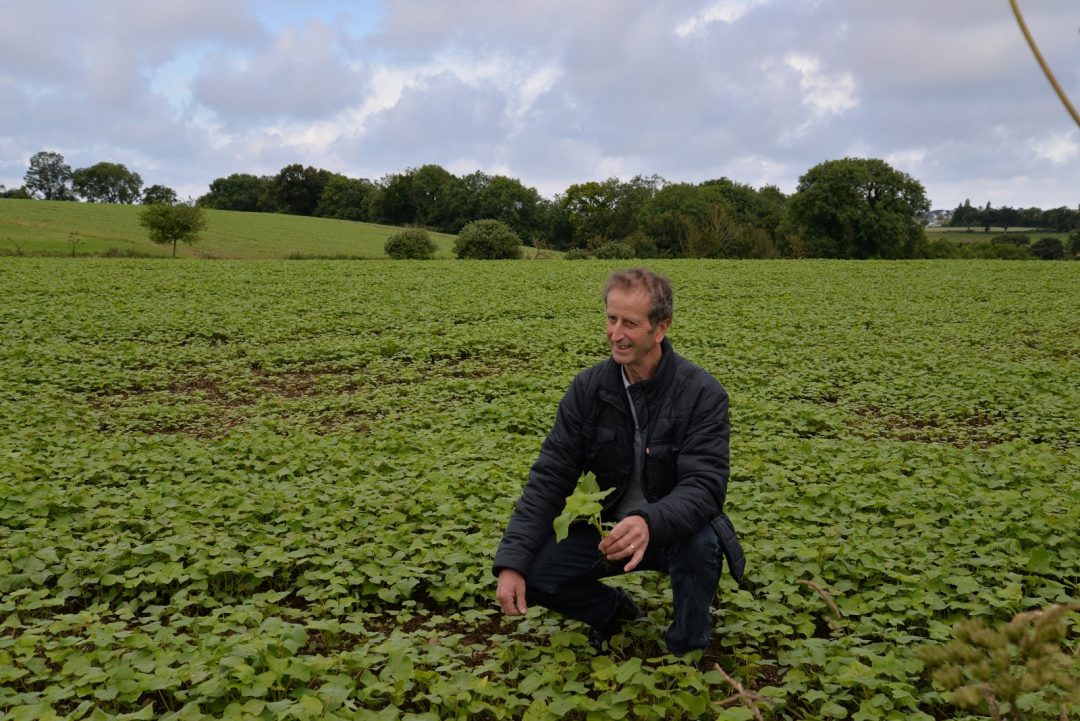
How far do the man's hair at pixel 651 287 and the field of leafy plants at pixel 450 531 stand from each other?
1.70 metres

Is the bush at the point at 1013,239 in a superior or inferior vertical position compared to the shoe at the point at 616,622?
superior

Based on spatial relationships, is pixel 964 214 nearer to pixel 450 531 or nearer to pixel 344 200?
pixel 450 531

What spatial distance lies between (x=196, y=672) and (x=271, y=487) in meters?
3.56

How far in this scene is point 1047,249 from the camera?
46.3m

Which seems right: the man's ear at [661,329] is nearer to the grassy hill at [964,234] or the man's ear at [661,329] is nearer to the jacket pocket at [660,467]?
the jacket pocket at [660,467]

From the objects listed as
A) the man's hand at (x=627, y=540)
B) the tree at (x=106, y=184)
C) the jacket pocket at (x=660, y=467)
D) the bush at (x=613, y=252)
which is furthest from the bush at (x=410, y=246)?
the tree at (x=106, y=184)

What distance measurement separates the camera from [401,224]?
90375mm

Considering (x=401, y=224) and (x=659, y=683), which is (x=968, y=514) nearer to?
(x=659, y=683)

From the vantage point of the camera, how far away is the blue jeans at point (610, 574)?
4.12m

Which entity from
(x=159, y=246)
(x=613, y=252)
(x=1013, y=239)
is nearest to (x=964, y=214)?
(x=613, y=252)

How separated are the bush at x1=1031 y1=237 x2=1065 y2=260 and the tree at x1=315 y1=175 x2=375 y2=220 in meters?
63.9

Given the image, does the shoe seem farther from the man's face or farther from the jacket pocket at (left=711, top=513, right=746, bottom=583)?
the man's face

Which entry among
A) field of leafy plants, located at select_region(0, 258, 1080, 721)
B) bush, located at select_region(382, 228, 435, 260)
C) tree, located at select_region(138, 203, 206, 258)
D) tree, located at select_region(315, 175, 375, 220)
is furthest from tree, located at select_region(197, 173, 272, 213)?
field of leafy plants, located at select_region(0, 258, 1080, 721)

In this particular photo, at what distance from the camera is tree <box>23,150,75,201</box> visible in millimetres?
103750
